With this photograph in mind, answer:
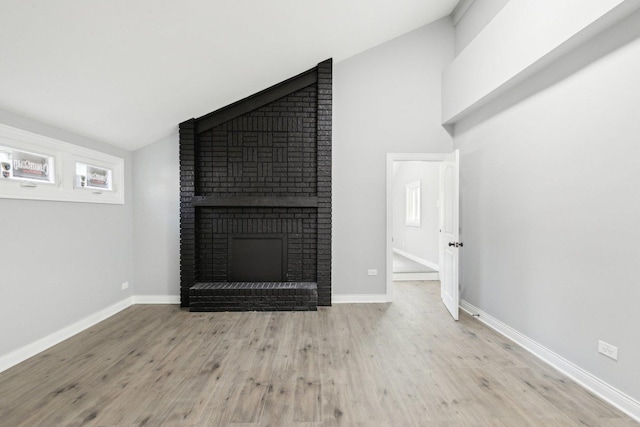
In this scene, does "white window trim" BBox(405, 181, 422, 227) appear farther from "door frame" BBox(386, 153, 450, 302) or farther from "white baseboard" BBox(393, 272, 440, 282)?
"door frame" BBox(386, 153, 450, 302)

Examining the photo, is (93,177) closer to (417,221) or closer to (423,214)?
(423,214)

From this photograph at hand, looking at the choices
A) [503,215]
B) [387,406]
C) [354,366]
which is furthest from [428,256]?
[387,406]

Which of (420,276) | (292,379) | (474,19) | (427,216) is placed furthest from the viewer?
(427,216)

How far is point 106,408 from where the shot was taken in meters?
2.06

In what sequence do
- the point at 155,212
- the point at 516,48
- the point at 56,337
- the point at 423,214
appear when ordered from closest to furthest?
the point at 516,48, the point at 56,337, the point at 155,212, the point at 423,214

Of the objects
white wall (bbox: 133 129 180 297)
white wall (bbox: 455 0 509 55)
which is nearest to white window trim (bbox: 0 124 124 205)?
white wall (bbox: 133 129 180 297)

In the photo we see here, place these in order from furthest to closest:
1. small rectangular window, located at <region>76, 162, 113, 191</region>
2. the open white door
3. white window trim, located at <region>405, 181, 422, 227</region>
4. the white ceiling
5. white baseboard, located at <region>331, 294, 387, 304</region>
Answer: white window trim, located at <region>405, 181, 422, 227</region>, white baseboard, located at <region>331, 294, 387, 304</region>, the open white door, small rectangular window, located at <region>76, 162, 113, 191</region>, the white ceiling

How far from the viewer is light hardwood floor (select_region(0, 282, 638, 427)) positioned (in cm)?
197

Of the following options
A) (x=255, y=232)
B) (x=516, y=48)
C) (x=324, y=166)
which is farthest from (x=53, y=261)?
(x=516, y=48)

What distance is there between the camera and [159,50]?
2.66 meters

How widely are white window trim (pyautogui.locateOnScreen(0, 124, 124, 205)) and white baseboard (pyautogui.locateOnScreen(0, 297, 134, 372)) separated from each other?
1297 millimetres

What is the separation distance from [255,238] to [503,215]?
10.2 feet

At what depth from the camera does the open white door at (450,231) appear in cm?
372

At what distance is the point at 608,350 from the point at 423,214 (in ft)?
17.3
